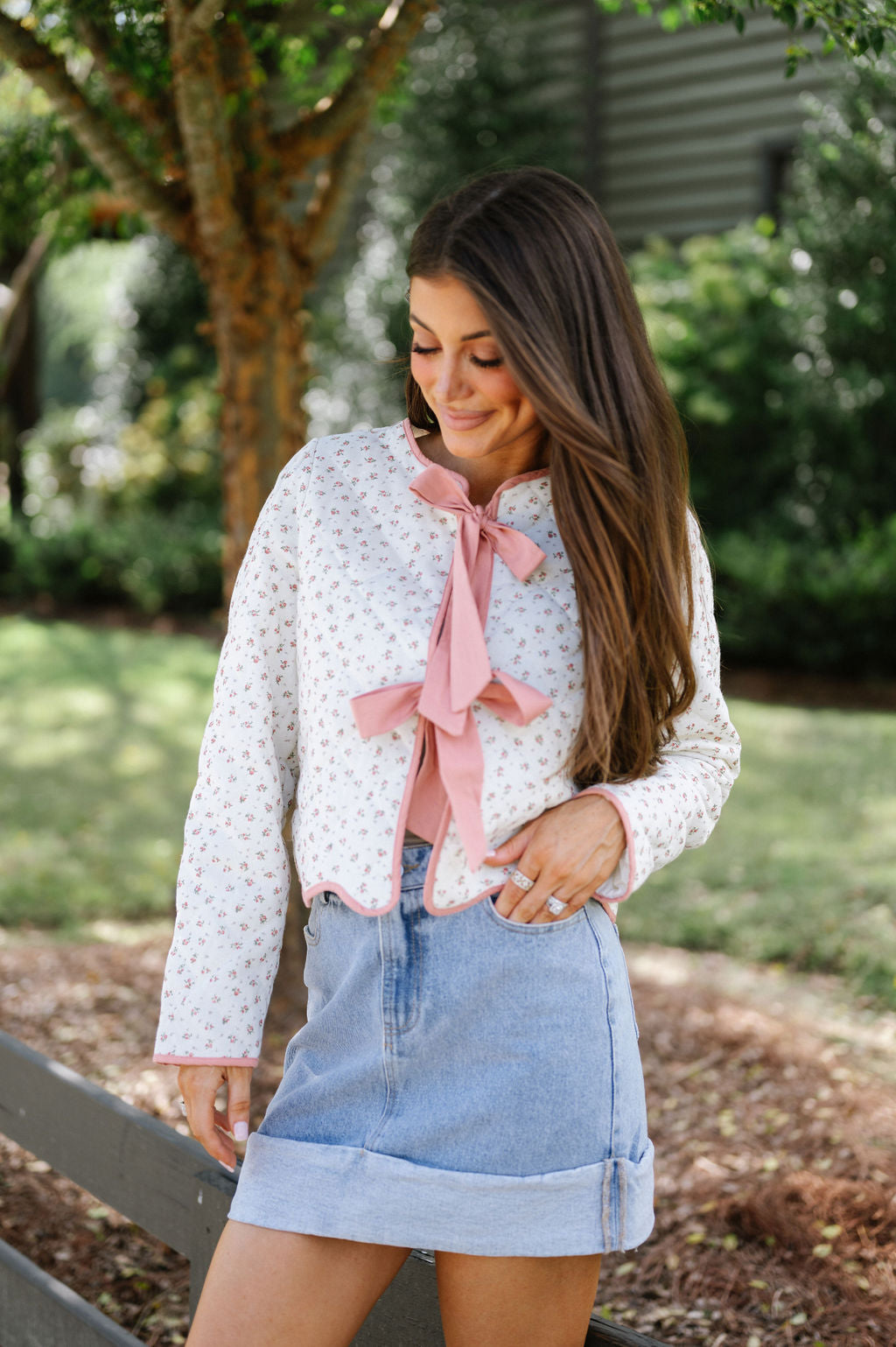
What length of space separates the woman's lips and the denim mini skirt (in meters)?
0.54

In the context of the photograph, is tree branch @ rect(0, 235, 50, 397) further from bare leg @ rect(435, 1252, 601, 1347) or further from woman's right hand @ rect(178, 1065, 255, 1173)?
bare leg @ rect(435, 1252, 601, 1347)

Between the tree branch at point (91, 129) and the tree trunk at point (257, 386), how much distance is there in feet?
0.78

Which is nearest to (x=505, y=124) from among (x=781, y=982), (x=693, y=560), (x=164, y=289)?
(x=164, y=289)

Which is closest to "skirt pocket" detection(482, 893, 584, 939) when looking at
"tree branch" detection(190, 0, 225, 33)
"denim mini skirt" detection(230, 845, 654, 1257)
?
"denim mini skirt" detection(230, 845, 654, 1257)

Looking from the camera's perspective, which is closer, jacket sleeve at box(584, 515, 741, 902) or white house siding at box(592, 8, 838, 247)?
jacket sleeve at box(584, 515, 741, 902)

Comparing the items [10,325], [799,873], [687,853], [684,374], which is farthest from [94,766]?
[10,325]

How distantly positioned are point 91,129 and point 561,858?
243 centimetres

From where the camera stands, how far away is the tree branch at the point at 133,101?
309cm

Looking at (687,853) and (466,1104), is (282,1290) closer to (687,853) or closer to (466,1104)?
(466,1104)

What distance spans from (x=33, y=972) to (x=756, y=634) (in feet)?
17.5

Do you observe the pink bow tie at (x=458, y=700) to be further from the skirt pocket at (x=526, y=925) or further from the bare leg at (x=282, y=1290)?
the bare leg at (x=282, y=1290)

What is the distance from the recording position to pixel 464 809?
152cm

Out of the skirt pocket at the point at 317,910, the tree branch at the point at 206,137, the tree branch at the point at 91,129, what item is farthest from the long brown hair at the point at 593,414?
the tree branch at the point at 91,129

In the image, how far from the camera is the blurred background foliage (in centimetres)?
812
